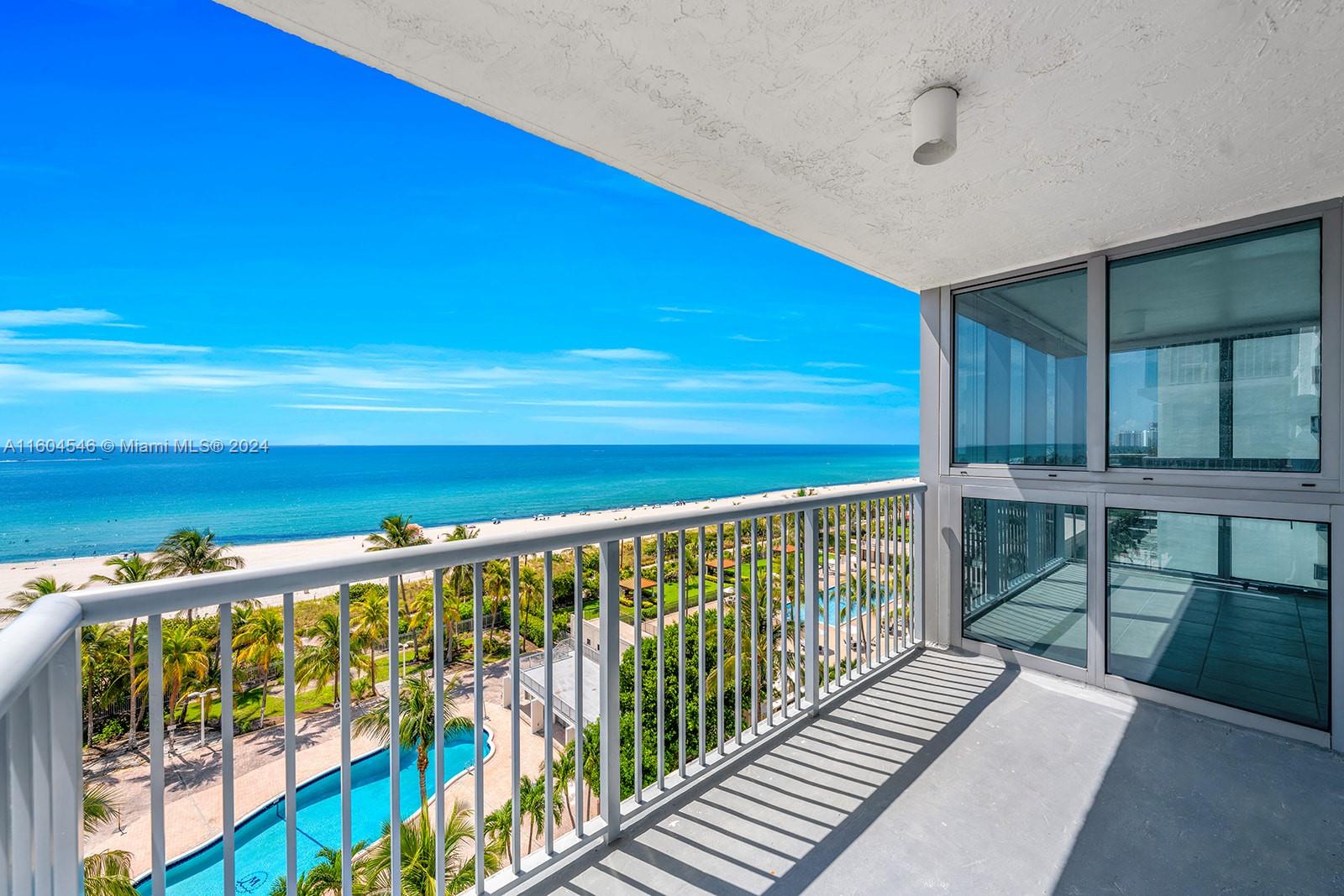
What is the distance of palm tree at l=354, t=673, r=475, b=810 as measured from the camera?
63.4 inches

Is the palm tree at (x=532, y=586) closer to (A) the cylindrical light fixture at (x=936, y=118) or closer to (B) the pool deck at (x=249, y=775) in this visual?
(A) the cylindrical light fixture at (x=936, y=118)

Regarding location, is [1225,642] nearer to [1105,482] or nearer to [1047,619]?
[1047,619]

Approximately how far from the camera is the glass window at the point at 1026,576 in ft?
9.41

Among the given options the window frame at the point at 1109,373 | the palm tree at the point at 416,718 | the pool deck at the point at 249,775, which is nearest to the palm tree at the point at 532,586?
the palm tree at the point at 416,718

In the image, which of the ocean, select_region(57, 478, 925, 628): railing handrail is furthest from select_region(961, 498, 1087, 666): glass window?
the ocean

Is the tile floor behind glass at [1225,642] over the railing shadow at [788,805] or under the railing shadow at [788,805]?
over

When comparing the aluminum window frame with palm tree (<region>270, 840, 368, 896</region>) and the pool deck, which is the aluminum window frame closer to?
palm tree (<region>270, 840, 368, 896</region>)

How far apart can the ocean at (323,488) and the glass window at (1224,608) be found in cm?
2839

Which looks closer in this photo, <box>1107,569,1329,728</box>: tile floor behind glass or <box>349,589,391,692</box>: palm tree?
<box>349,589,391,692</box>: palm tree

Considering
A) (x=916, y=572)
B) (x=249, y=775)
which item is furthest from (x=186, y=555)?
(x=916, y=572)

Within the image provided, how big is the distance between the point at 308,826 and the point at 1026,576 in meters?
10.0

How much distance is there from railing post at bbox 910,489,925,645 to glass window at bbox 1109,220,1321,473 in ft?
3.17

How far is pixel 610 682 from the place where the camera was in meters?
1.70

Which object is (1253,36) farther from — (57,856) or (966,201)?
(57,856)
